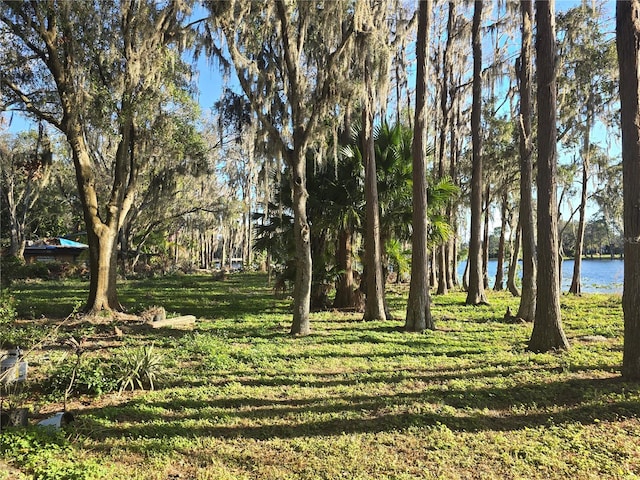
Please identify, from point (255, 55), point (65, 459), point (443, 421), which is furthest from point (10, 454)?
point (255, 55)

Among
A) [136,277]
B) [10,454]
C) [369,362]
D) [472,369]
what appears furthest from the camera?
[136,277]

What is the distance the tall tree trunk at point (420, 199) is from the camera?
31.1ft

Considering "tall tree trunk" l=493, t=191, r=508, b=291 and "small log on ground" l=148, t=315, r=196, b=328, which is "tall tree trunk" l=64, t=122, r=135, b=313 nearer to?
"small log on ground" l=148, t=315, r=196, b=328

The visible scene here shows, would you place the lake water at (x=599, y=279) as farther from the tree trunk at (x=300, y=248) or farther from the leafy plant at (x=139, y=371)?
the leafy plant at (x=139, y=371)

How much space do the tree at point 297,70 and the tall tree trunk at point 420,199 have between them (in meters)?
1.61

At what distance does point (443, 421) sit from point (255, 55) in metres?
8.48

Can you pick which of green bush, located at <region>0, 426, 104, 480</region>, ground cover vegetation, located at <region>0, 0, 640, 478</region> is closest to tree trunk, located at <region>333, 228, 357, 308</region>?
ground cover vegetation, located at <region>0, 0, 640, 478</region>

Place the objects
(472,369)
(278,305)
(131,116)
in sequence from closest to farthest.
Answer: (472,369)
(131,116)
(278,305)

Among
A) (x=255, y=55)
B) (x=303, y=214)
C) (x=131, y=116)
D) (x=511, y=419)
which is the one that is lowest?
(x=511, y=419)

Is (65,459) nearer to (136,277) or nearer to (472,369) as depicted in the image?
(472,369)

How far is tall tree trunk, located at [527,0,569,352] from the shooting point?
718 centimetres

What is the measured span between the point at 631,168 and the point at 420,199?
4644 millimetres

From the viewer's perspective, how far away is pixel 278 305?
551 inches

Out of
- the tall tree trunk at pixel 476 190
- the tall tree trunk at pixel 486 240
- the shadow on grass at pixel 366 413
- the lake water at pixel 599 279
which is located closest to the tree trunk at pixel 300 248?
the shadow on grass at pixel 366 413
